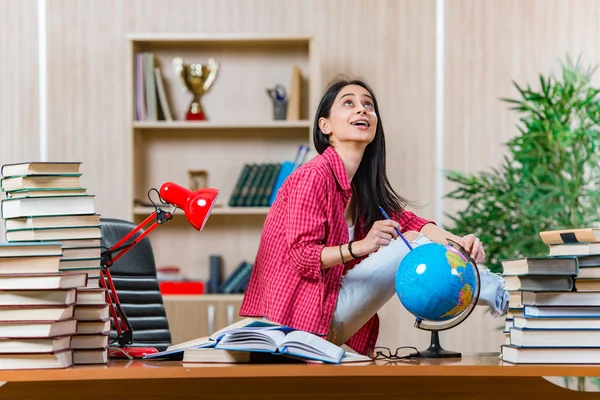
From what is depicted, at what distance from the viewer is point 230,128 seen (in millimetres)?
4641

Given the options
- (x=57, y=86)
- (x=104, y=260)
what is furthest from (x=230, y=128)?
(x=104, y=260)

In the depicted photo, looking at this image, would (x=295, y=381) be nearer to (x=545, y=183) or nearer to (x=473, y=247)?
(x=473, y=247)

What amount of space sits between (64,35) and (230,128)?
1.07m

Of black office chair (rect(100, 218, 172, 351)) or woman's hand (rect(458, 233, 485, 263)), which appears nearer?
woman's hand (rect(458, 233, 485, 263))

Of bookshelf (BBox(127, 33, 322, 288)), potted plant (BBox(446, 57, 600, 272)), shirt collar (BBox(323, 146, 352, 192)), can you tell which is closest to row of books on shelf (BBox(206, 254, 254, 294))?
bookshelf (BBox(127, 33, 322, 288))

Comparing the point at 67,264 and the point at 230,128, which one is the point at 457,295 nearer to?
the point at 67,264

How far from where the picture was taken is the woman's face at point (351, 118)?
2.51 m

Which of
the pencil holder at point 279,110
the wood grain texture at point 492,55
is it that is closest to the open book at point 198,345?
the pencil holder at point 279,110

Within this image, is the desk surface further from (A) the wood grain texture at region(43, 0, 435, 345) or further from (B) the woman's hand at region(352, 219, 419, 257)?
(A) the wood grain texture at region(43, 0, 435, 345)

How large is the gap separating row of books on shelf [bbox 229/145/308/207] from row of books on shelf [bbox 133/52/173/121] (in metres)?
0.52

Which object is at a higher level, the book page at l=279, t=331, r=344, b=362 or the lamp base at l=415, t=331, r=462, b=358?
the book page at l=279, t=331, r=344, b=362

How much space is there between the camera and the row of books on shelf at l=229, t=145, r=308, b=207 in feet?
14.6

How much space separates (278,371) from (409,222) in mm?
1139

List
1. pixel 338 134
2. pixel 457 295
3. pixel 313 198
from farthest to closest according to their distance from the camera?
pixel 338 134 → pixel 313 198 → pixel 457 295
